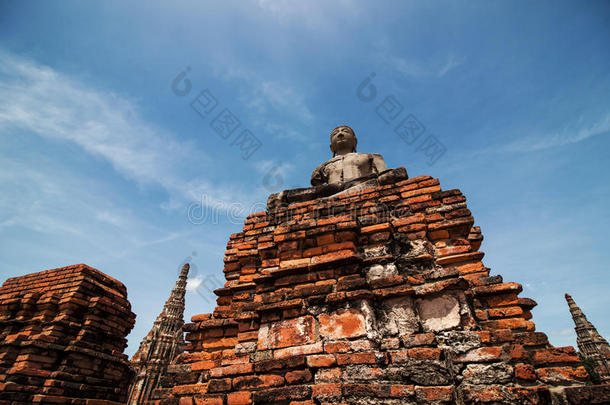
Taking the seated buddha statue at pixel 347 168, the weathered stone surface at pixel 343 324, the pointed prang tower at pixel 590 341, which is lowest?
the weathered stone surface at pixel 343 324

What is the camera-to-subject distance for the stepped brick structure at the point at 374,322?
6.23 ft

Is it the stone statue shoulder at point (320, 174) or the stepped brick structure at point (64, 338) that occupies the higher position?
the stone statue shoulder at point (320, 174)

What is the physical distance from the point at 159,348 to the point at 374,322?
21787mm

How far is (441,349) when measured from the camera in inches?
77.7

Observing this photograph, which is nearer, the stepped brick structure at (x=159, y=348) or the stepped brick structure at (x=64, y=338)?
the stepped brick structure at (x=64, y=338)

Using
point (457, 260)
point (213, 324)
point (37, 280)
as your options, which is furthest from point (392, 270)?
point (37, 280)

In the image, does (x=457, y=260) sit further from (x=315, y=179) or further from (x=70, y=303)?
(x=70, y=303)

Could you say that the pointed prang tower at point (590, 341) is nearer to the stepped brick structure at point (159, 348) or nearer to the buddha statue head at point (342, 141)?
the buddha statue head at point (342, 141)

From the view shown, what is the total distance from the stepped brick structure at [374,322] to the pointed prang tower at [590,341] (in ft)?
68.0

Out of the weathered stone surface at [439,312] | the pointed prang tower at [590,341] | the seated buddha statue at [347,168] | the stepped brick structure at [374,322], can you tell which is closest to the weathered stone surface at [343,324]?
the stepped brick structure at [374,322]

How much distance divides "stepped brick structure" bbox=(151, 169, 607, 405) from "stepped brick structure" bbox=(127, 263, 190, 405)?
56.1 feet

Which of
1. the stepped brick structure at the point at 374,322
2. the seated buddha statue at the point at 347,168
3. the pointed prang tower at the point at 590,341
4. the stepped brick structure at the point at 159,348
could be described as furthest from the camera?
the stepped brick structure at the point at 159,348

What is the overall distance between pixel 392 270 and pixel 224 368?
1.47 meters

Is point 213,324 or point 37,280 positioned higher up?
point 37,280
